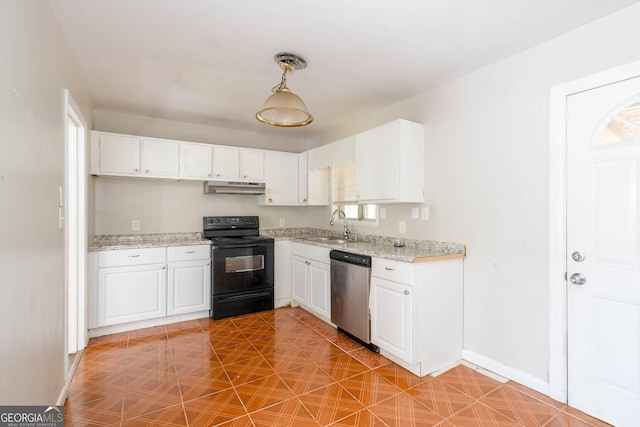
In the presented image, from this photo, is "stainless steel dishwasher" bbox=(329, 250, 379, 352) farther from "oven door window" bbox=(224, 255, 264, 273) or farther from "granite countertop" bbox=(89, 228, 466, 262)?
"oven door window" bbox=(224, 255, 264, 273)

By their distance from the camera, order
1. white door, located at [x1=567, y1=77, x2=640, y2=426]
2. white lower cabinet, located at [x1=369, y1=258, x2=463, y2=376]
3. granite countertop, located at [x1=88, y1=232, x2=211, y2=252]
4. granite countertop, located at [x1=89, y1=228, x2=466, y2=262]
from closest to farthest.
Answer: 1. white door, located at [x1=567, y1=77, x2=640, y2=426]
2. white lower cabinet, located at [x1=369, y1=258, x2=463, y2=376]
3. granite countertop, located at [x1=89, y1=228, x2=466, y2=262]
4. granite countertop, located at [x1=88, y1=232, x2=211, y2=252]

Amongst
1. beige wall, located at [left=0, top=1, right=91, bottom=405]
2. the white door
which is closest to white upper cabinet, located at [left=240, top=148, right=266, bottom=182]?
beige wall, located at [left=0, top=1, right=91, bottom=405]

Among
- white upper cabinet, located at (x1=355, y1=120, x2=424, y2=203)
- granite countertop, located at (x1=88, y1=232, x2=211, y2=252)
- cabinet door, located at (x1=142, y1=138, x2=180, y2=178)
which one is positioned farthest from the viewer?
cabinet door, located at (x1=142, y1=138, x2=180, y2=178)

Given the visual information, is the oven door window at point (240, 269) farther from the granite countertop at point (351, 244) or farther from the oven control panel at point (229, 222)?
the oven control panel at point (229, 222)

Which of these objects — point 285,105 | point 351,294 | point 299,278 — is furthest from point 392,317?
point 285,105

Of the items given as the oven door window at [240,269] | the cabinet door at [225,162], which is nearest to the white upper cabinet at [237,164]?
the cabinet door at [225,162]

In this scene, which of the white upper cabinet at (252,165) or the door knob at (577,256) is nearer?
the door knob at (577,256)

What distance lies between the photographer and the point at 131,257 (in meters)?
3.32

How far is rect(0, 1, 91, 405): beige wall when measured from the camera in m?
1.22

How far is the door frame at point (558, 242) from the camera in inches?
82.0

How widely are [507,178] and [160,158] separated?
3606 millimetres

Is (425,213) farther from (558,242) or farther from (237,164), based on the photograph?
(237,164)

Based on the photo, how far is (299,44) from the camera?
223 cm

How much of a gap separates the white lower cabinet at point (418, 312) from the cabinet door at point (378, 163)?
2.49 ft
